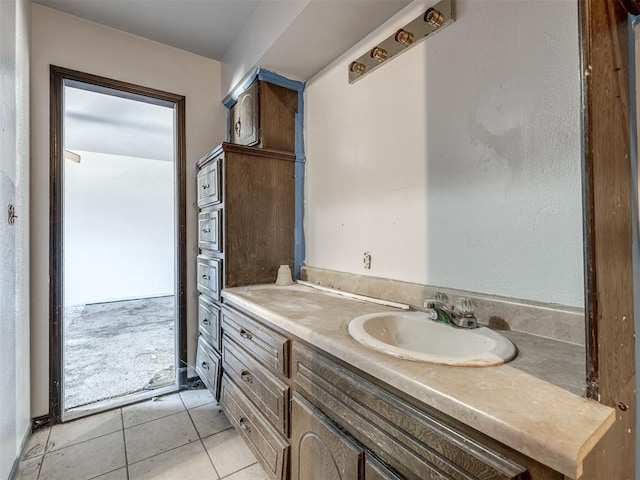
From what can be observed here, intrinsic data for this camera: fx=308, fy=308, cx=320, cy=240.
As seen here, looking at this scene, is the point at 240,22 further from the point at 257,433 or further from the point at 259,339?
the point at 257,433

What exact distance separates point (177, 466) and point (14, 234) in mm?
1366

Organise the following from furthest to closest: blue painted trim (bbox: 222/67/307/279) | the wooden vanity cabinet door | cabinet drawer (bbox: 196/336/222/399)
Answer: blue painted trim (bbox: 222/67/307/279), cabinet drawer (bbox: 196/336/222/399), the wooden vanity cabinet door

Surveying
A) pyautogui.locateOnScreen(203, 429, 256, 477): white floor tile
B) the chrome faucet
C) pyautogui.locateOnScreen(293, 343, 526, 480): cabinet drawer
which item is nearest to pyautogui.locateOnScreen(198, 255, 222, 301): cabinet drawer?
pyautogui.locateOnScreen(203, 429, 256, 477): white floor tile

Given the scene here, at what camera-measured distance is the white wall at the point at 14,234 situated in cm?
124

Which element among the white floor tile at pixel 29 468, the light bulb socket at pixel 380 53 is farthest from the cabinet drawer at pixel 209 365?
the light bulb socket at pixel 380 53

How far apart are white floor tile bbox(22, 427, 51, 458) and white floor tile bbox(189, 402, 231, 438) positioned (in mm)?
754

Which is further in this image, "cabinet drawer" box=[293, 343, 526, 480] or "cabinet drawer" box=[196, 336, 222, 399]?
"cabinet drawer" box=[196, 336, 222, 399]

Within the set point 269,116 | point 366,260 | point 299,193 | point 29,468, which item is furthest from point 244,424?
point 269,116

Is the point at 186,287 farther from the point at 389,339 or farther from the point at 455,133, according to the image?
the point at 455,133

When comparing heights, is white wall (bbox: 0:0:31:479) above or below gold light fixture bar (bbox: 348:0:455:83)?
below

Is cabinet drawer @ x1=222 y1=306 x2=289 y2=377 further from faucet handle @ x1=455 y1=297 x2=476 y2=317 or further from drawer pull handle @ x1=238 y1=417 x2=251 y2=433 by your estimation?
faucet handle @ x1=455 y1=297 x2=476 y2=317

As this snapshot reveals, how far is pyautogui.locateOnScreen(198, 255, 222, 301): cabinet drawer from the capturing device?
6.18ft

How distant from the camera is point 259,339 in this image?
53.3 inches

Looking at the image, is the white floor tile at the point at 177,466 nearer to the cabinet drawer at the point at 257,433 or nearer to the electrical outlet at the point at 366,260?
the cabinet drawer at the point at 257,433
